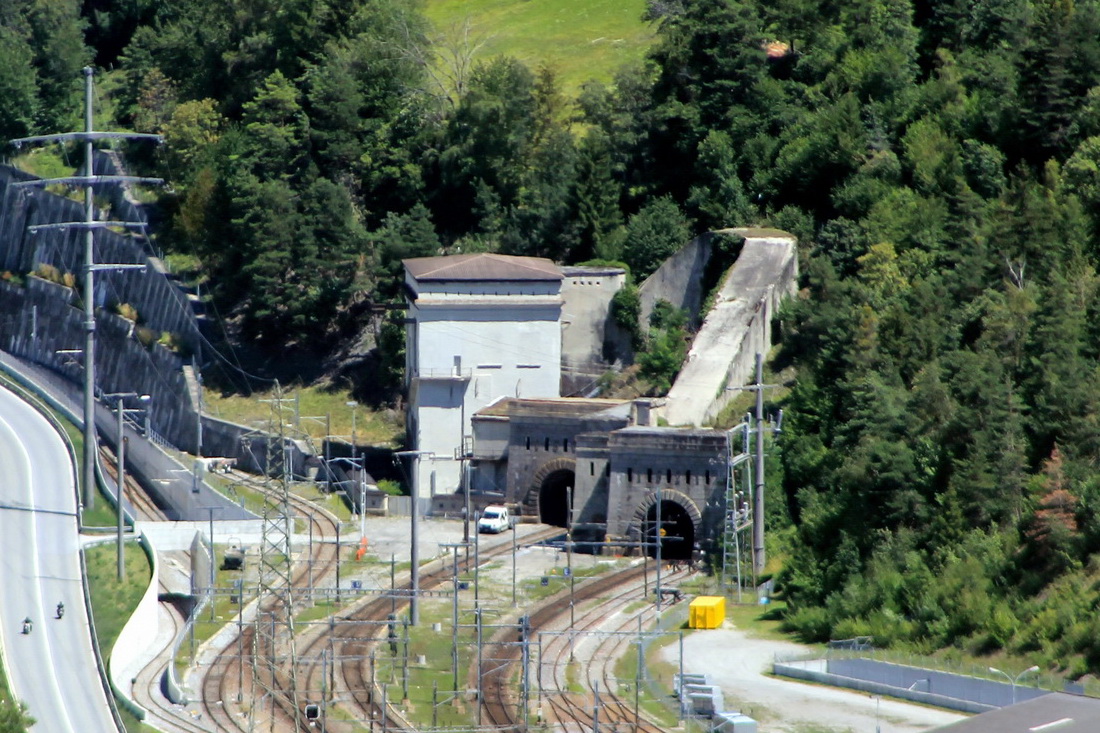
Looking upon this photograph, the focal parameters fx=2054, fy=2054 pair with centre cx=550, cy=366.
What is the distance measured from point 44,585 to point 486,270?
22.7 metres

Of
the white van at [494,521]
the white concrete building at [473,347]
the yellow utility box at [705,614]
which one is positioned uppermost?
the white concrete building at [473,347]

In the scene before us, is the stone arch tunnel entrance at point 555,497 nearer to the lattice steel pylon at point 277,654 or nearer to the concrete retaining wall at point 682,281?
the concrete retaining wall at point 682,281

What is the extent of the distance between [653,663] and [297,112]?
4673 cm

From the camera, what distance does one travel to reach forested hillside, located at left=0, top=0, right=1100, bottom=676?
184ft

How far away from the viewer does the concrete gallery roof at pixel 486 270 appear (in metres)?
75.6

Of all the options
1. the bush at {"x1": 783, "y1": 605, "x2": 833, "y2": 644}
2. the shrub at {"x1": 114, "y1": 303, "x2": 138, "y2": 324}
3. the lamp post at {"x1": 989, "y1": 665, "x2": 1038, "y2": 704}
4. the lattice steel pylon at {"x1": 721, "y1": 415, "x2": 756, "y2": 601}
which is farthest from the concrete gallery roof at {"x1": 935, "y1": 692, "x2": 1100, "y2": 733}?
the shrub at {"x1": 114, "y1": 303, "x2": 138, "y2": 324}

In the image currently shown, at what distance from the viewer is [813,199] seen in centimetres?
7956

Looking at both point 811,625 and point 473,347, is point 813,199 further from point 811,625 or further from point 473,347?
point 811,625

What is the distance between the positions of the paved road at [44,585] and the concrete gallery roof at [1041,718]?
68.1 feet

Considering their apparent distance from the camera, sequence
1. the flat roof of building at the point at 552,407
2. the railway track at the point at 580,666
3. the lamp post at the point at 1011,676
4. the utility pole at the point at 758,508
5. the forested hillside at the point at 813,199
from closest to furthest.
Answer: the lamp post at the point at 1011,676 → the railway track at the point at 580,666 → the forested hillside at the point at 813,199 → the utility pole at the point at 758,508 → the flat roof of building at the point at 552,407

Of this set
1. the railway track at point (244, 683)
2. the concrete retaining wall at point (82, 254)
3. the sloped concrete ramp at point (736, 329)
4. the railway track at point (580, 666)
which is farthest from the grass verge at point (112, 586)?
the concrete retaining wall at point (82, 254)

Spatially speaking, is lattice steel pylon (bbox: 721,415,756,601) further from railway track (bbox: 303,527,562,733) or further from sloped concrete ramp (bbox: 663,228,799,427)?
railway track (bbox: 303,527,562,733)

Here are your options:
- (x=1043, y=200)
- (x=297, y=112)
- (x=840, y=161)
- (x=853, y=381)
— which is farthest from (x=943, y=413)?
(x=297, y=112)

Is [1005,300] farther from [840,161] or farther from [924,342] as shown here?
[840,161]
